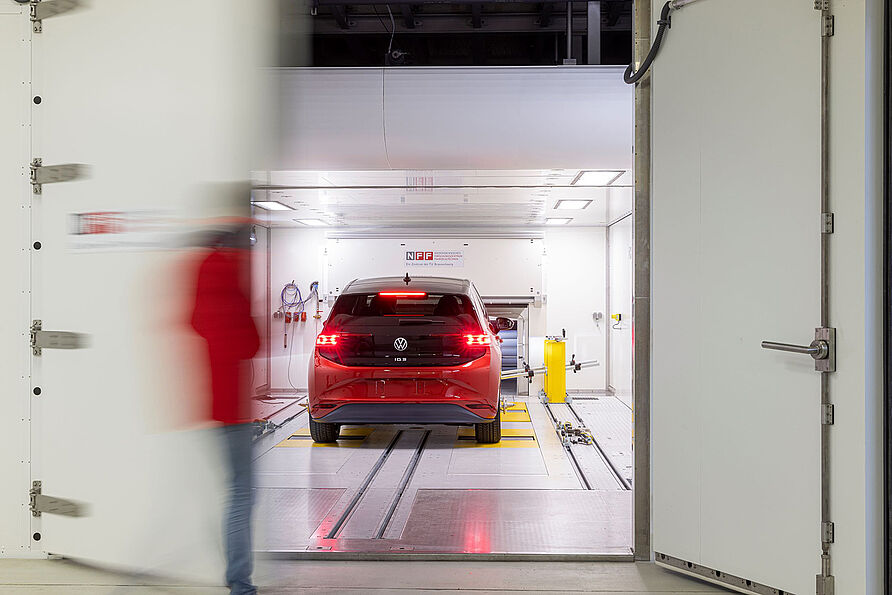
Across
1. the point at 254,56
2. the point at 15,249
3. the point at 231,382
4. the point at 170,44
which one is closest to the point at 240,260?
the point at 231,382

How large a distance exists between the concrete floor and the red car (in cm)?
240

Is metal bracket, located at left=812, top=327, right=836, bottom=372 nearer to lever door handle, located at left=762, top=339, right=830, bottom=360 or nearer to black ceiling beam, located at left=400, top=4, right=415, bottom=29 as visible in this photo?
lever door handle, located at left=762, top=339, right=830, bottom=360

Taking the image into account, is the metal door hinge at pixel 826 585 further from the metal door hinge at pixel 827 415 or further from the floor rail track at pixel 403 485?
the floor rail track at pixel 403 485

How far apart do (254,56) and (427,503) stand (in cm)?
292

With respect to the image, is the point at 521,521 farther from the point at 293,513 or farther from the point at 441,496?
the point at 293,513

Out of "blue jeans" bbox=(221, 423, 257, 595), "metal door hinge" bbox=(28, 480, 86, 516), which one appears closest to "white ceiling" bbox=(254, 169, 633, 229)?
"metal door hinge" bbox=(28, 480, 86, 516)

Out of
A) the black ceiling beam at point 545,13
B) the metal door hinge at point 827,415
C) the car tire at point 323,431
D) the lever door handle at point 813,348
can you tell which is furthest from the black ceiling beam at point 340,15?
the metal door hinge at point 827,415

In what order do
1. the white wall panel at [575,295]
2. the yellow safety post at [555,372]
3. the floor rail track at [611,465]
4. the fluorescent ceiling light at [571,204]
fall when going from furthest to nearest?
the white wall panel at [575,295]
the yellow safety post at [555,372]
the fluorescent ceiling light at [571,204]
the floor rail track at [611,465]

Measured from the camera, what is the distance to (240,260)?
2.45 meters

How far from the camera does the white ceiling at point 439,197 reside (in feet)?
19.9

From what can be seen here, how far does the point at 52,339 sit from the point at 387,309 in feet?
10.3

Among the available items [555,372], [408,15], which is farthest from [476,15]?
[555,372]

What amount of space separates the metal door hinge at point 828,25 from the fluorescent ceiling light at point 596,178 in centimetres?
283

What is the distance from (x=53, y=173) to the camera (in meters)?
3.34
